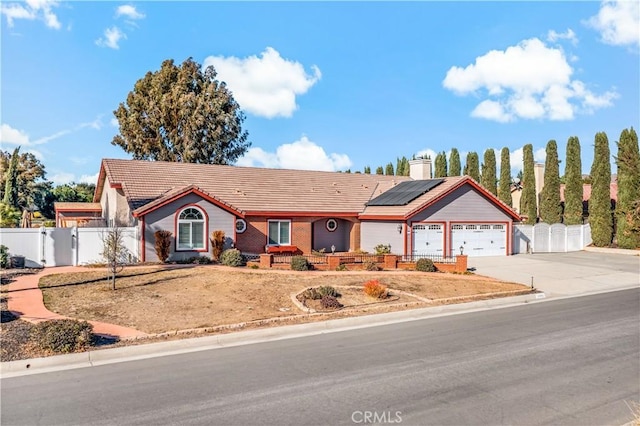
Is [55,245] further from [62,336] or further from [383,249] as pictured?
[383,249]

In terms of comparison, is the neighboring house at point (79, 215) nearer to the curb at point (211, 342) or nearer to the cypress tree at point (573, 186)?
the curb at point (211, 342)

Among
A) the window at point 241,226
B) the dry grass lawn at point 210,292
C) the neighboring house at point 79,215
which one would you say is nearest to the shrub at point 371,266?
the dry grass lawn at point 210,292

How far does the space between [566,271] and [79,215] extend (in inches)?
1255

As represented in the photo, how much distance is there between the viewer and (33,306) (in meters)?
14.0

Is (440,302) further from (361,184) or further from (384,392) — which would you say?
(361,184)

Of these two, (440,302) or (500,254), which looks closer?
(440,302)

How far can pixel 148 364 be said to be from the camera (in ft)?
32.1

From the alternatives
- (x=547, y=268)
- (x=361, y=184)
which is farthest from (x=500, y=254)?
(x=361, y=184)

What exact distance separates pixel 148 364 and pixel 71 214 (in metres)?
28.4

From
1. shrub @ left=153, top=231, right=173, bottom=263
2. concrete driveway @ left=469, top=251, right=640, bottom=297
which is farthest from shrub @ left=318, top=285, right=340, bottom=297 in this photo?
shrub @ left=153, top=231, right=173, bottom=263

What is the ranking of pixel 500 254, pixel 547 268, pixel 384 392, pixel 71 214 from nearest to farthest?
pixel 384 392 → pixel 547 268 → pixel 500 254 → pixel 71 214

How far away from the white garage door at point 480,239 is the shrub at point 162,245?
16723mm

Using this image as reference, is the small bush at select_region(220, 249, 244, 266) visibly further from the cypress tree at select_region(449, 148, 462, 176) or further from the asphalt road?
the cypress tree at select_region(449, 148, 462, 176)

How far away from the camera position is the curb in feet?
31.4
